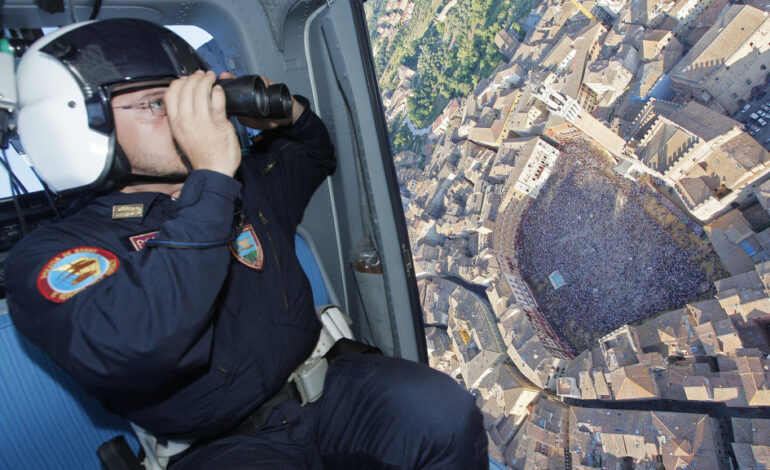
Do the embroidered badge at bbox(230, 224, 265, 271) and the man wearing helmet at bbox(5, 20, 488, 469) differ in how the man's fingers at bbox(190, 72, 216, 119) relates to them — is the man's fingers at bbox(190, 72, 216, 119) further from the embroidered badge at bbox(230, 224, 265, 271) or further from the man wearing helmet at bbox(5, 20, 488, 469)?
the embroidered badge at bbox(230, 224, 265, 271)

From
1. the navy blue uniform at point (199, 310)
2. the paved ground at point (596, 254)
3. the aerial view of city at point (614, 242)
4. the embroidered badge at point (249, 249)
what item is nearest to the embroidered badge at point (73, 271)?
the navy blue uniform at point (199, 310)

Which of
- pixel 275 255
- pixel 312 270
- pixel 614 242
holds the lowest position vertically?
pixel 614 242

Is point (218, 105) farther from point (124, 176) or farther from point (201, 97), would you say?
point (124, 176)

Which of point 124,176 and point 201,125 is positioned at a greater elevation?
point 201,125

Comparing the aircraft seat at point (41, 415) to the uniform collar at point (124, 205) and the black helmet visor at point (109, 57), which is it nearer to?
the uniform collar at point (124, 205)

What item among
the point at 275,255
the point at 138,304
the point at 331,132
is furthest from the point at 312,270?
the point at 138,304
